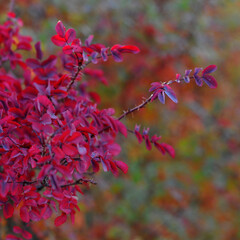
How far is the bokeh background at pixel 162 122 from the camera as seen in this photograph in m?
3.65

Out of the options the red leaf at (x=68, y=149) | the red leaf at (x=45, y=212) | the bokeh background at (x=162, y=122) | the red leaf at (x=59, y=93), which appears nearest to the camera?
the red leaf at (x=68, y=149)

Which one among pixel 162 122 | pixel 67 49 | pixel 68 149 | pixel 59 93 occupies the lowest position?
pixel 68 149

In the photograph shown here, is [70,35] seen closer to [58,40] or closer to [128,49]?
[58,40]

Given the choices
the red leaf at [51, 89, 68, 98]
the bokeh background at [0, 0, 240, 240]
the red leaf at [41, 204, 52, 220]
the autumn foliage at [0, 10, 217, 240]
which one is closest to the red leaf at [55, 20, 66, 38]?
the autumn foliage at [0, 10, 217, 240]

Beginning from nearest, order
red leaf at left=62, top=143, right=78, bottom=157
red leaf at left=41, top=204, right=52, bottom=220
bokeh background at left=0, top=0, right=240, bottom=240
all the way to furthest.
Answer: red leaf at left=62, top=143, right=78, bottom=157, red leaf at left=41, top=204, right=52, bottom=220, bokeh background at left=0, top=0, right=240, bottom=240

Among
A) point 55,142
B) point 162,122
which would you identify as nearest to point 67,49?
point 55,142

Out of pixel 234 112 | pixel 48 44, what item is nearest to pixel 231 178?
pixel 234 112

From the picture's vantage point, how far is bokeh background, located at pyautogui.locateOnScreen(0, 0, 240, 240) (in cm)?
365

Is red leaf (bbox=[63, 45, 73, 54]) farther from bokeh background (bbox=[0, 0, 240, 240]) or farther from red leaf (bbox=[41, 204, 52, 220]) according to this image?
bokeh background (bbox=[0, 0, 240, 240])

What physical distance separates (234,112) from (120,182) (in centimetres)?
184

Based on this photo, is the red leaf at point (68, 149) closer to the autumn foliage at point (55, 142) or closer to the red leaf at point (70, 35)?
the autumn foliage at point (55, 142)

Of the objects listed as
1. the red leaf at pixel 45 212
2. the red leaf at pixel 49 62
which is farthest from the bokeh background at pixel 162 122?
the red leaf at pixel 45 212

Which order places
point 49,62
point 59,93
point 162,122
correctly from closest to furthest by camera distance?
point 59,93
point 49,62
point 162,122

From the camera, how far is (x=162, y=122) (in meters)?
4.19
